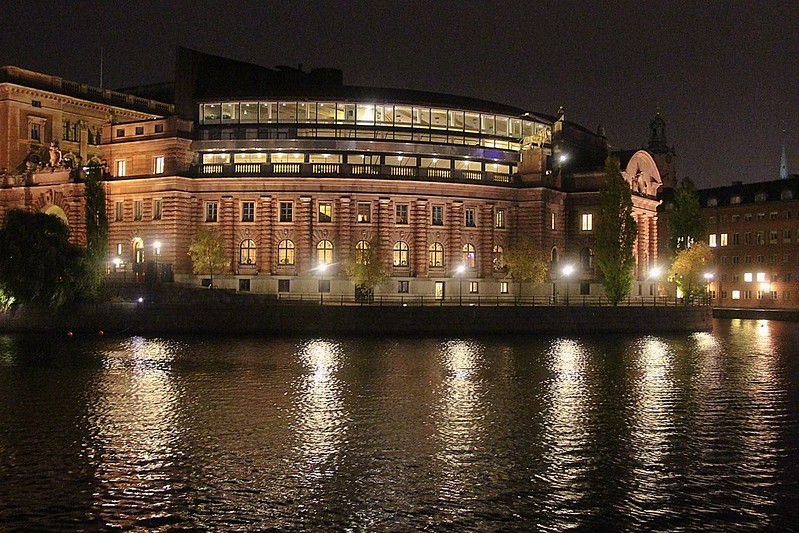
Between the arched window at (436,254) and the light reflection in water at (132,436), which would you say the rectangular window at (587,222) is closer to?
the arched window at (436,254)

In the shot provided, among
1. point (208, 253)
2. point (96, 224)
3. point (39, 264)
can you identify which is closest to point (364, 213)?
point (208, 253)

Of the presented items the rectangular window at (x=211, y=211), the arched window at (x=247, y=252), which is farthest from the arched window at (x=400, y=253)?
the rectangular window at (x=211, y=211)

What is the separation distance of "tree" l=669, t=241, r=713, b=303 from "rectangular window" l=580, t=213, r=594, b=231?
12.1 metres

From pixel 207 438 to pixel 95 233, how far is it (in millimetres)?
56355

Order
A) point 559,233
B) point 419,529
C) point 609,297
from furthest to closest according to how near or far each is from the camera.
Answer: point 559,233, point 609,297, point 419,529

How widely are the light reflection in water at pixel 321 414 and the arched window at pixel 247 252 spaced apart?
39201 mm

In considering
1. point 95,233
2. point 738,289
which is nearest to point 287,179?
point 95,233

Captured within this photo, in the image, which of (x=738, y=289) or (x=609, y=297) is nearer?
(x=609, y=297)

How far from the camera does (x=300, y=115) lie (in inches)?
4021

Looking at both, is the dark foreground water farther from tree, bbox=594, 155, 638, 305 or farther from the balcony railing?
the balcony railing

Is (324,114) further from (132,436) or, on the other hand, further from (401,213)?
(132,436)

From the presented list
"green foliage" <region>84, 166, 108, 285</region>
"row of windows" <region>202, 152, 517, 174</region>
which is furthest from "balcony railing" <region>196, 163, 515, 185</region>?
"green foliage" <region>84, 166, 108, 285</region>

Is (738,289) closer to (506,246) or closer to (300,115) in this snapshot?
(506,246)

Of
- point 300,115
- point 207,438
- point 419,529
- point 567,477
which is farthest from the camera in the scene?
point 300,115
